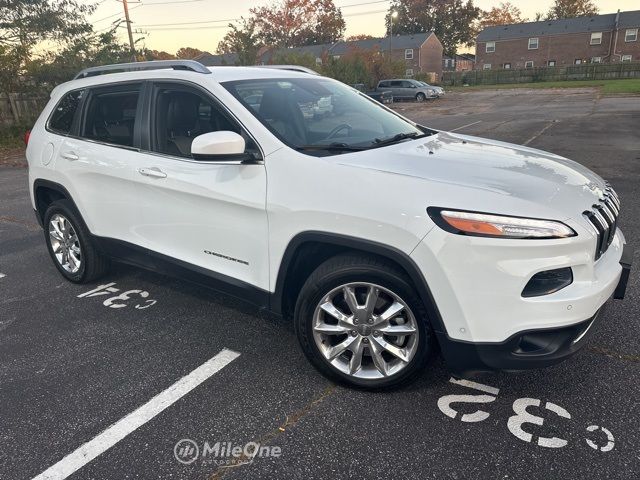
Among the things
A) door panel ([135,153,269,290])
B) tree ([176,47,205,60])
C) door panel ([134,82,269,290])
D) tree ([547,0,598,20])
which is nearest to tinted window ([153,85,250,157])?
door panel ([134,82,269,290])

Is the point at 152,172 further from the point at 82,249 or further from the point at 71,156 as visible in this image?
the point at 82,249

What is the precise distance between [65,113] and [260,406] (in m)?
3.22

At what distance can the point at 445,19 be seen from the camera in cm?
7931

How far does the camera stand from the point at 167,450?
97.3 inches

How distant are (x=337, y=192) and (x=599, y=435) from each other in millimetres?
1769

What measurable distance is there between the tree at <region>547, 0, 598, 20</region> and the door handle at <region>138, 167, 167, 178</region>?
92.1 metres

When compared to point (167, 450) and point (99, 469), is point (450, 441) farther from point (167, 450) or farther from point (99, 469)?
point (99, 469)

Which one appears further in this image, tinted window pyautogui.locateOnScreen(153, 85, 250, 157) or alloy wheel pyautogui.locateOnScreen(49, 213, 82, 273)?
alloy wheel pyautogui.locateOnScreen(49, 213, 82, 273)

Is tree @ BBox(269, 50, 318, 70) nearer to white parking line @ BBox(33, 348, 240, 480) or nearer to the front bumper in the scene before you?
white parking line @ BBox(33, 348, 240, 480)

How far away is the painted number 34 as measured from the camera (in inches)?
164

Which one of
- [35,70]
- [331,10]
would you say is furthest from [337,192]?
[331,10]

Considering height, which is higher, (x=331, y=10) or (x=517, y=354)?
(x=331, y=10)

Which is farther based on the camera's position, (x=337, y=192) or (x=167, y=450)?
(x=337, y=192)

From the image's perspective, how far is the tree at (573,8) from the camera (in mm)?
79938
